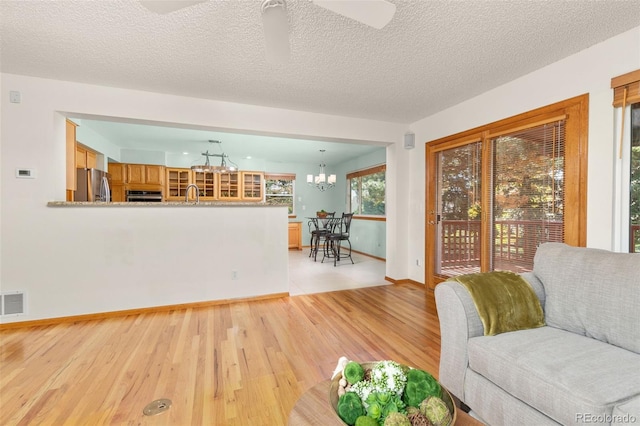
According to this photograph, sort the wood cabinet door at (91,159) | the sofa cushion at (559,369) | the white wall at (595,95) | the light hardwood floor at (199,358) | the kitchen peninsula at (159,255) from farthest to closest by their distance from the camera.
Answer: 1. the wood cabinet door at (91,159)
2. the kitchen peninsula at (159,255)
3. the white wall at (595,95)
4. the light hardwood floor at (199,358)
5. the sofa cushion at (559,369)

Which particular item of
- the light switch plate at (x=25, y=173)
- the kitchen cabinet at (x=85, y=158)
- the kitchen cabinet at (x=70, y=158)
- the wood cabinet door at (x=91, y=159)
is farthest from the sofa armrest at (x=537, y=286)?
the wood cabinet door at (x=91, y=159)

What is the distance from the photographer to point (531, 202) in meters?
2.70

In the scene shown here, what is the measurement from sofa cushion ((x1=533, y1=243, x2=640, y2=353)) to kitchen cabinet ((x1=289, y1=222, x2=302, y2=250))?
633cm

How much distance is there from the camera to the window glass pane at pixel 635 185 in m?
2.05

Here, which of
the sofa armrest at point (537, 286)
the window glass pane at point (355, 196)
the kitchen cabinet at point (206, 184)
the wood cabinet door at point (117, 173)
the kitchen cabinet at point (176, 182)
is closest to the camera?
the sofa armrest at point (537, 286)

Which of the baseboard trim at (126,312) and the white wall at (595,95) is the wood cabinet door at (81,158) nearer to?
the baseboard trim at (126,312)

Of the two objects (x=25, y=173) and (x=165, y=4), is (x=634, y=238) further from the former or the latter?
(x=25, y=173)

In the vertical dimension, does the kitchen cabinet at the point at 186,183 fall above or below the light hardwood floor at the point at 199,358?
above

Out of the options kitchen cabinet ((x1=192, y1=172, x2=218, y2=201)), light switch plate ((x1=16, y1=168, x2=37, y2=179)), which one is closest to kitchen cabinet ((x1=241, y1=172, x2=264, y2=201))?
kitchen cabinet ((x1=192, y1=172, x2=218, y2=201))

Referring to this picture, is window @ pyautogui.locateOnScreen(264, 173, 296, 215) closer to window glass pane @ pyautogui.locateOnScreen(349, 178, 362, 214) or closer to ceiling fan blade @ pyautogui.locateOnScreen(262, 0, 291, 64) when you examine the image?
window glass pane @ pyautogui.locateOnScreen(349, 178, 362, 214)

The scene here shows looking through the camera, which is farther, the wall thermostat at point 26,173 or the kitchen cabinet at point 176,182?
the kitchen cabinet at point 176,182

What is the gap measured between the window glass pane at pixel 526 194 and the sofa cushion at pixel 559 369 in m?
1.42

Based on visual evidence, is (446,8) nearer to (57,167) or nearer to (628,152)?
(628,152)

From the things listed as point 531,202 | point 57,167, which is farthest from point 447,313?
point 57,167
